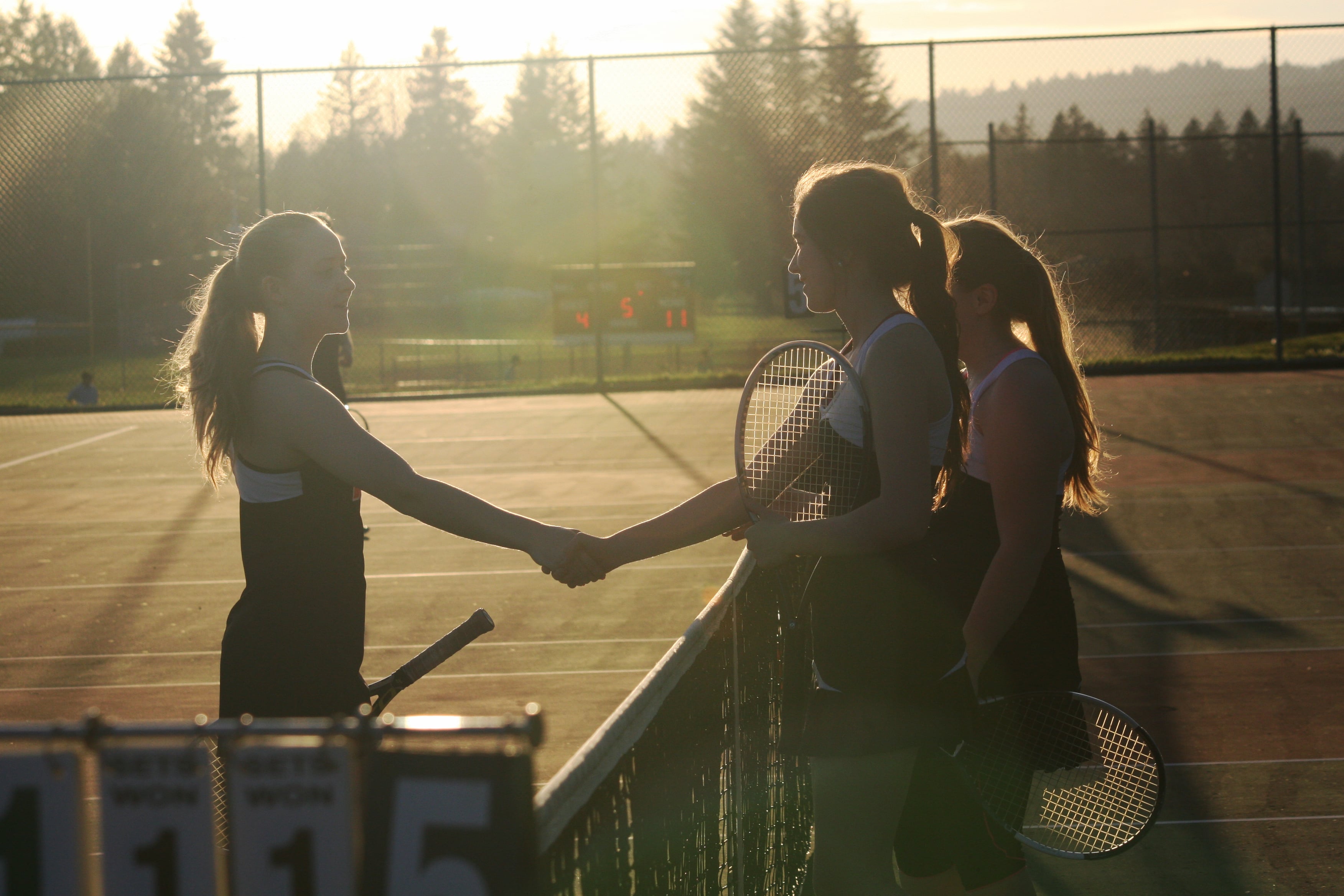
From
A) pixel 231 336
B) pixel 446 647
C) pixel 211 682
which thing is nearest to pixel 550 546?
pixel 446 647

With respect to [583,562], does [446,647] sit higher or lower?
lower

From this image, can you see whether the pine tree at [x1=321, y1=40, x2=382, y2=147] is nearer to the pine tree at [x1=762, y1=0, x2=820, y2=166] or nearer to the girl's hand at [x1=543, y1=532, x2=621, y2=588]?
the pine tree at [x1=762, y1=0, x2=820, y2=166]

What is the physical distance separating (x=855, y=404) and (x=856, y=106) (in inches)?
763

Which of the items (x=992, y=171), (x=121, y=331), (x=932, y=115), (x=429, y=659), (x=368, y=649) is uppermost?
(x=932, y=115)

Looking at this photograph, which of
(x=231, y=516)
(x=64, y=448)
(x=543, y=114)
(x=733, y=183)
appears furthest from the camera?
(x=543, y=114)

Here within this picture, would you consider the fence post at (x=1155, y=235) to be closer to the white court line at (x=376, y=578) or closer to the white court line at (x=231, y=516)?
the white court line at (x=231, y=516)

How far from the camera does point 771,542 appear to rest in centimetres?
244

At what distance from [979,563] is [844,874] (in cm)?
82

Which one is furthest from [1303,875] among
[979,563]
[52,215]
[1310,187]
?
[1310,187]

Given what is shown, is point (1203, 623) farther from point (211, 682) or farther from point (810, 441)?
point (810, 441)

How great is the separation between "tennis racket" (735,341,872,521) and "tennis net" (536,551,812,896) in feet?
0.65

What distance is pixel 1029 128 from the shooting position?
24656 millimetres

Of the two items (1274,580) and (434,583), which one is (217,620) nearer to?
(434,583)

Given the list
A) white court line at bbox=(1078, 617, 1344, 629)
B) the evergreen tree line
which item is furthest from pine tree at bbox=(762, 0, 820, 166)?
white court line at bbox=(1078, 617, 1344, 629)
